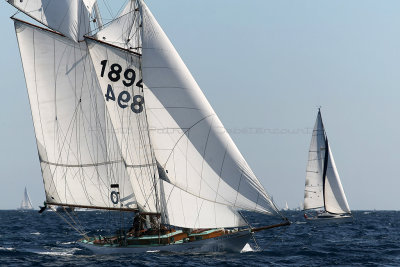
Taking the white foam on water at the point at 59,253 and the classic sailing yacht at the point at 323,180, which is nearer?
the white foam on water at the point at 59,253

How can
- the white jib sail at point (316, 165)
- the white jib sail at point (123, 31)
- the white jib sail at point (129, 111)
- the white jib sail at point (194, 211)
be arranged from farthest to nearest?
the white jib sail at point (316, 165), the white jib sail at point (123, 31), the white jib sail at point (129, 111), the white jib sail at point (194, 211)

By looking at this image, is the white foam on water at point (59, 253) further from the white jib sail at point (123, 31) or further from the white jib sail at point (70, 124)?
the white jib sail at point (123, 31)

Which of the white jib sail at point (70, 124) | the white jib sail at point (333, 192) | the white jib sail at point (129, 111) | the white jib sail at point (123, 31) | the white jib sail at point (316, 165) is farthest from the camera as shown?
the white jib sail at point (333, 192)

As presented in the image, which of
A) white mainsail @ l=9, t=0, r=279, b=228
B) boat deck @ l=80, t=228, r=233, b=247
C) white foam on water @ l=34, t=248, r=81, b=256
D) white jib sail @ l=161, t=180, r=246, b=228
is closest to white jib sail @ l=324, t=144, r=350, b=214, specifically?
white foam on water @ l=34, t=248, r=81, b=256

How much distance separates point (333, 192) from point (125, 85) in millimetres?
51891

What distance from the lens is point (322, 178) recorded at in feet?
282

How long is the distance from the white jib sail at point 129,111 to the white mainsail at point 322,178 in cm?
4817

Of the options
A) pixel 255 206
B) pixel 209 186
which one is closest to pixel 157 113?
pixel 209 186

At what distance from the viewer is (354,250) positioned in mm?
41812

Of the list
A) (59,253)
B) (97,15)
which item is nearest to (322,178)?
(97,15)

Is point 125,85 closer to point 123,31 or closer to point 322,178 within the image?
point 123,31

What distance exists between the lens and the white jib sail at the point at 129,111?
3897 cm

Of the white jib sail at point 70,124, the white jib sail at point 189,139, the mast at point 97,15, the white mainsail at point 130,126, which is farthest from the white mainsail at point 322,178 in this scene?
the white jib sail at point 189,139

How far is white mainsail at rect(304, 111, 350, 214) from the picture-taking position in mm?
84312
